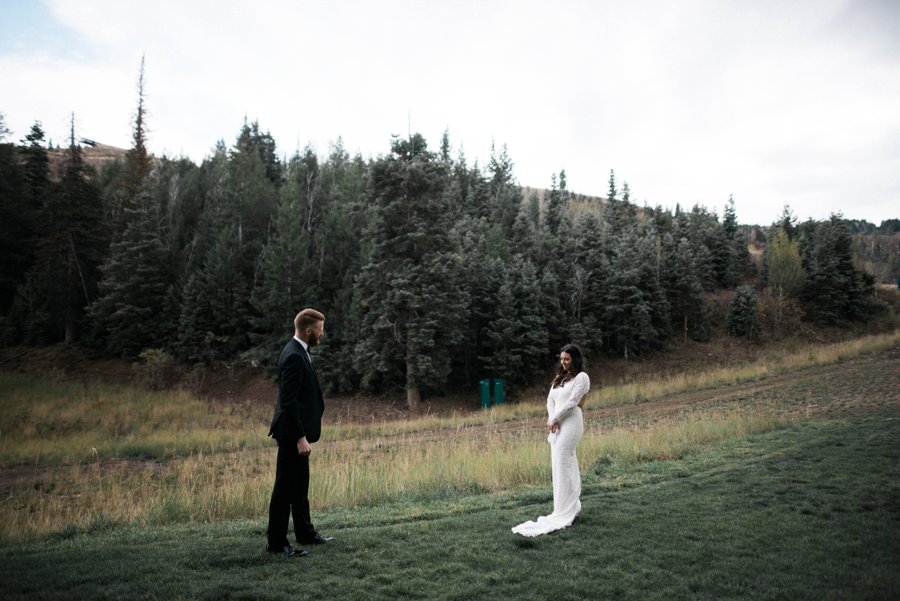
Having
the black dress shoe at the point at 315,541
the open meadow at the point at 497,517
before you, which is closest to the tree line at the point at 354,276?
the open meadow at the point at 497,517

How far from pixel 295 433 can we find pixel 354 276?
2648 centimetres

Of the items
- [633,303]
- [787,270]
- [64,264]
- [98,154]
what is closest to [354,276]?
[633,303]

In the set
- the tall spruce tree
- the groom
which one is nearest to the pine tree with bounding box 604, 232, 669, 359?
the tall spruce tree

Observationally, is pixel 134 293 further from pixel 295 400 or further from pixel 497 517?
pixel 497 517

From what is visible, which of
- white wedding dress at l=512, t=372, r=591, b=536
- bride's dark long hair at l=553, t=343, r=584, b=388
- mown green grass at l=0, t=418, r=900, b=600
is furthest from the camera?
bride's dark long hair at l=553, t=343, r=584, b=388

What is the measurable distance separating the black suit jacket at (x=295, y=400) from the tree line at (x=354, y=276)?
21.9 metres

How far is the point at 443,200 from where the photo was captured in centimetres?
2989

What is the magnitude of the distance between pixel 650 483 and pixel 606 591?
4.59 metres

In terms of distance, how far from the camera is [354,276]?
30.9 m

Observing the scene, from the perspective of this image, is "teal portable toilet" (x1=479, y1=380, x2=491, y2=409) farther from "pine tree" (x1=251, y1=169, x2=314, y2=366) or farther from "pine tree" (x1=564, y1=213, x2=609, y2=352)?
"pine tree" (x1=251, y1=169, x2=314, y2=366)

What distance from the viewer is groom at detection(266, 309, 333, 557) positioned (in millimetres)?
4965

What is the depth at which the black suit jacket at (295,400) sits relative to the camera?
195 inches

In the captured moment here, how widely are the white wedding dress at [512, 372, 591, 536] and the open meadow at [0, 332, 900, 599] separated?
0.94 feet

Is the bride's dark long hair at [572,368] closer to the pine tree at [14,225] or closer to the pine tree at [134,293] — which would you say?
the pine tree at [134,293]
